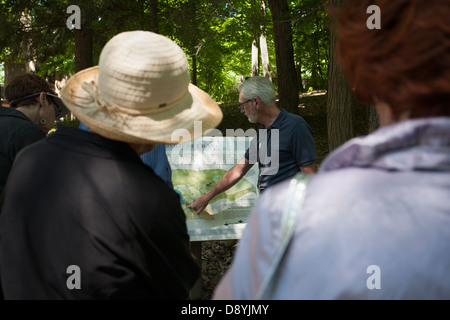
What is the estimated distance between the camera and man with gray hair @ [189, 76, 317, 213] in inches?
131

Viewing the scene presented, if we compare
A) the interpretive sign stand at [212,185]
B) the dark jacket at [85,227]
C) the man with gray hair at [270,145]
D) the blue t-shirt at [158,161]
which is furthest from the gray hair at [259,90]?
the dark jacket at [85,227]

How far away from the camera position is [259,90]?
3619 mm

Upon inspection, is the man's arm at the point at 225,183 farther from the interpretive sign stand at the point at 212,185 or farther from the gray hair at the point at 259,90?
the gray hair at the point at 259,90

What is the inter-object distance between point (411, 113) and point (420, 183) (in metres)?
0.15

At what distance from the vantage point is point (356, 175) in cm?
87

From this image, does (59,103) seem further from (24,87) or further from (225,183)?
(225,183)

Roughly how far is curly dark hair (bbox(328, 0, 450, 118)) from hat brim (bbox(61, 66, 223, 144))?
84 cm

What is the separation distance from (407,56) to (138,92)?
37.8 inches

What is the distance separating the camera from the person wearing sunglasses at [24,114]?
2465mm

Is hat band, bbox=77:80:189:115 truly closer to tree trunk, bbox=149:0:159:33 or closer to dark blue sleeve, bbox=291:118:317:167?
dark blue sleeve, bbox=291:118:317:167

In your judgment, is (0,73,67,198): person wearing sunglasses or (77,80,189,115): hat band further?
(0,73,67,198): person wearing sunglasses

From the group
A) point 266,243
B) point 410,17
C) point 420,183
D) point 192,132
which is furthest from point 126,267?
point 410,17

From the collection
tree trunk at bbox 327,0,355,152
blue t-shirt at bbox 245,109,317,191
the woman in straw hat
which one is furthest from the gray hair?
the woman in straw hat

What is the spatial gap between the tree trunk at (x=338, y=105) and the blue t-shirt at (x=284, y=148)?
2125mm
